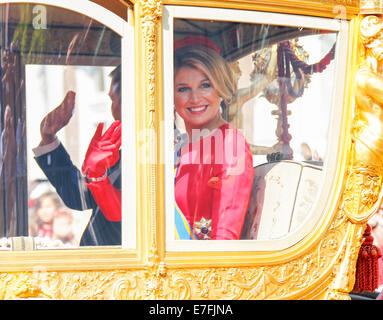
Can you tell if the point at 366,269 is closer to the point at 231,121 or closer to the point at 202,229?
the point at 202,229

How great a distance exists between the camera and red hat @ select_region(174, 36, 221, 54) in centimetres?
288

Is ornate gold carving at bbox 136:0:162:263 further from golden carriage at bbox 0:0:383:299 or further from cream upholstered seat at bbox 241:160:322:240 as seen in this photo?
cream upholstered seat at bbox 241:160:322:240

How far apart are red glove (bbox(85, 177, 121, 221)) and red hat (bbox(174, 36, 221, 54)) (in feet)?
2.13

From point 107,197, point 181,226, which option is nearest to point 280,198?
point 181,226

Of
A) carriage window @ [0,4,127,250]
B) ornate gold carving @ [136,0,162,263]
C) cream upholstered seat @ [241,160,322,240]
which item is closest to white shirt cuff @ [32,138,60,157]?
carriage window @ [0,4,127,250]

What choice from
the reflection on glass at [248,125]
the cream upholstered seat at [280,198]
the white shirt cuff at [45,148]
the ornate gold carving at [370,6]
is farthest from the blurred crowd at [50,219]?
the ornate gold carving at [370,6]

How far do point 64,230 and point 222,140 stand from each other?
30.6 inches

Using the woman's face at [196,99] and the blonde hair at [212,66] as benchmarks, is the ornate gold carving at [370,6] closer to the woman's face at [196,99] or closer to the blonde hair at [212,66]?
the blonde hair at [212,66]

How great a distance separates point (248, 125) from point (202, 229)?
0.50 meters

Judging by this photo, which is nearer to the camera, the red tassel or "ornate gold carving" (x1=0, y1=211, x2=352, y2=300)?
"ornate gold carving" (x1=0, y1=211, x2=352, y2=300)

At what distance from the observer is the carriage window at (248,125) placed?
9.47 ft

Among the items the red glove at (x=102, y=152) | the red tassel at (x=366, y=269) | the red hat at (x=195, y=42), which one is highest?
the red hat at (x=195, y=42)

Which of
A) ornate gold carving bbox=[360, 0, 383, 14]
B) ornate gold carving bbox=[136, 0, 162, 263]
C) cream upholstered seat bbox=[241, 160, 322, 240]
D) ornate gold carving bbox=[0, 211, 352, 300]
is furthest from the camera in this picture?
ornate gold carving bbox=[360, 0, 383, 14]
